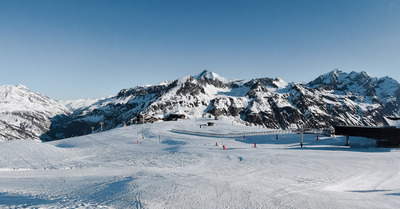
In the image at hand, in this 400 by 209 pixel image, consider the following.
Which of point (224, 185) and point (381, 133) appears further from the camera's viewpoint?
point (381, 133)

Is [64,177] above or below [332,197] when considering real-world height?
below

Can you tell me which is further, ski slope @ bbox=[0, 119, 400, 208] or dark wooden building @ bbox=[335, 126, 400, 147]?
dark wooden building @ bbox=[335, 126, 400, 147]

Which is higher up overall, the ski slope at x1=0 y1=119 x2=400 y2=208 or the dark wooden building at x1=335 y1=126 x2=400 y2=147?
the dark wooden building at x1=335 y1=126 x2=400 y2=147

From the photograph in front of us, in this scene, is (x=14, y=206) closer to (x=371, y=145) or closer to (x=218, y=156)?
(x=218, y=156)

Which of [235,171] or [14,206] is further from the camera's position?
[235,171]

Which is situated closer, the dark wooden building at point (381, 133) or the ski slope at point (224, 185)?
the ski slope at point (224, 185)

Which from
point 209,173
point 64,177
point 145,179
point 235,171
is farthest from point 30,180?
point 235,171

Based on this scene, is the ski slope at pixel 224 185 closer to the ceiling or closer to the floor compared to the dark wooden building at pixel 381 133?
closer to the floor

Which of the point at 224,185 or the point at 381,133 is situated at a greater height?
the point at 381,133

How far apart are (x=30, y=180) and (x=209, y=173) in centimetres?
1502

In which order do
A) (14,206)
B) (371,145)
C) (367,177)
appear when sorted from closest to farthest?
(14,206) → (367,177) → (371,145)

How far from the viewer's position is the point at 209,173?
1756 cm

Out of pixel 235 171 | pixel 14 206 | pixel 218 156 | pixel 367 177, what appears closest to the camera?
pixel 14 206

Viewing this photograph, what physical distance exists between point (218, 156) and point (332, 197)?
14763 millimetres
